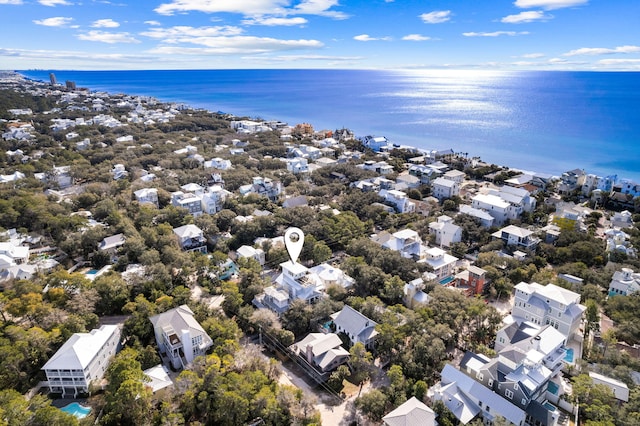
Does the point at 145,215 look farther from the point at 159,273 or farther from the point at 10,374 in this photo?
the point at 10,374

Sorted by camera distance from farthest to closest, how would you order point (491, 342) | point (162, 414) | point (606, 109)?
point (606, 109) < point (491, 342) < point (162, 414)

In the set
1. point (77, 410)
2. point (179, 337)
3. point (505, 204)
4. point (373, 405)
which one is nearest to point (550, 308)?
point (373, 405)

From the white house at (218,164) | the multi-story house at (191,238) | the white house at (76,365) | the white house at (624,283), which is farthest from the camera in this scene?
the white house at (218,164)

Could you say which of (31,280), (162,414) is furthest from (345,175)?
(162,414)

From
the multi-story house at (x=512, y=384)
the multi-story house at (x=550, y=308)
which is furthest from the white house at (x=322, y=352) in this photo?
the multi-story house at (x=550, y=308)

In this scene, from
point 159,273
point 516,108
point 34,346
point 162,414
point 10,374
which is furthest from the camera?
point 516,108

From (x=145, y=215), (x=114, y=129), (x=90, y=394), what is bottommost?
(x=90, y=394)

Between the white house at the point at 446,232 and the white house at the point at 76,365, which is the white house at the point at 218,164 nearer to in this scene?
the white house at the point at 446,232
